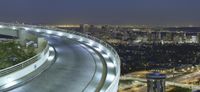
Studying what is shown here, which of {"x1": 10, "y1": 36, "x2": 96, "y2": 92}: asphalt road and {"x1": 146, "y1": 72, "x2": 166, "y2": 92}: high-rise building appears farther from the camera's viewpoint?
{"x1": 146, "y1": 72, "x2": 166, "y2": 92}: high-rise building

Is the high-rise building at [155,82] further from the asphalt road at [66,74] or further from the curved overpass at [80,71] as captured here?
the asphalt road at [66,74]

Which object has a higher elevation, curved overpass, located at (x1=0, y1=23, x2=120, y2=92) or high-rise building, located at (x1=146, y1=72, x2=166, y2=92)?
curved overpass, located at (x1=0, y1=23, x2=120, y2=92)

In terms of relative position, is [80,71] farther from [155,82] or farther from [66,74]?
[155,82]

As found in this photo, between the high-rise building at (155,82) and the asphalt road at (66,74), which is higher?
the asphalt road at (66,74)

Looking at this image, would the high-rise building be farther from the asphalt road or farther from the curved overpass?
the asphalt road

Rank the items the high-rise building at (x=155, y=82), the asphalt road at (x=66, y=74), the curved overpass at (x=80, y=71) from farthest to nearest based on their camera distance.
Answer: the high-rise building at (x=155, y=82) < the curved overpass at (x=80, y=71) < the asphalt road at (x=66, y=74)


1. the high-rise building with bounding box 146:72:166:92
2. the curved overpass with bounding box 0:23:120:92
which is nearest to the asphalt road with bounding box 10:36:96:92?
the curved overpass with bounding box 0:23:120:92

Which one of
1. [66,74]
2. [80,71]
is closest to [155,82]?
[80,71]

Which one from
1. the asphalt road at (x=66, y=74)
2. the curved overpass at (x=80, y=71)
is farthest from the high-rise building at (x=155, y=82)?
the asphalt road at (x=66, y=74)

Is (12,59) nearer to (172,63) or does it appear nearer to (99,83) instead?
(99,83)

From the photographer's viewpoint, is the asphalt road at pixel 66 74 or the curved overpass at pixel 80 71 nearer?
the asphalt road at pixel 66 74
